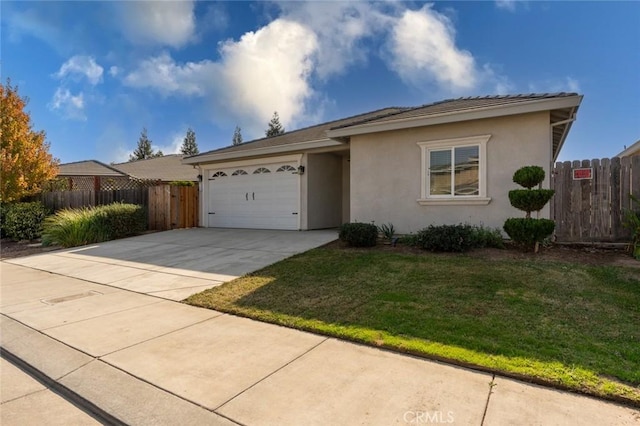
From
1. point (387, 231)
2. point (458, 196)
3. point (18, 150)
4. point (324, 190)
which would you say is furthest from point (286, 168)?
point (18, 150)

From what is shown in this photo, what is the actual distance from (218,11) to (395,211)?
9.21m

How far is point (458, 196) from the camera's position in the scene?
866cm

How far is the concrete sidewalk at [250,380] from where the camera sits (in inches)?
97.8

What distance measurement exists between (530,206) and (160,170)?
75.0ft

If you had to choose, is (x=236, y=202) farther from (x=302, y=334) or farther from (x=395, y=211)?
(x=302, y=334)

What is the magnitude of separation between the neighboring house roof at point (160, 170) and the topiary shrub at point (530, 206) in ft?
64.0

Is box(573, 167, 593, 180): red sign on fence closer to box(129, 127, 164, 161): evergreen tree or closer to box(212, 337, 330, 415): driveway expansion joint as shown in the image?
box(212, 337, 330, 415): driveway expansion joint

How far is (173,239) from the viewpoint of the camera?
39.0ft

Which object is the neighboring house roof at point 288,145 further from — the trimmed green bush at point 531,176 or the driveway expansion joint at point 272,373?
the driveway expansion joint at point 272,373

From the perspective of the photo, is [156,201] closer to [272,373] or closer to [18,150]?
[18,150]

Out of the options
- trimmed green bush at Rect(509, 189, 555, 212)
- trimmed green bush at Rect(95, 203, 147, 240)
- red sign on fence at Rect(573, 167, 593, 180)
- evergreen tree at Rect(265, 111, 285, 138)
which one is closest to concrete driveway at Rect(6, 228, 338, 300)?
trimmed green bush at Rect(95, 203, 147, 240)

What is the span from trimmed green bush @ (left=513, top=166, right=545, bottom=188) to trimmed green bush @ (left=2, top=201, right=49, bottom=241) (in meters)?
16.7

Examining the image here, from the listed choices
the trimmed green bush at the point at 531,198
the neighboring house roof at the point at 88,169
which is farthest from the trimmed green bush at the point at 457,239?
the neighboring house roof at the point at 88,169

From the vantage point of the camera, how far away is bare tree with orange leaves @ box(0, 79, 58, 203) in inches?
542
